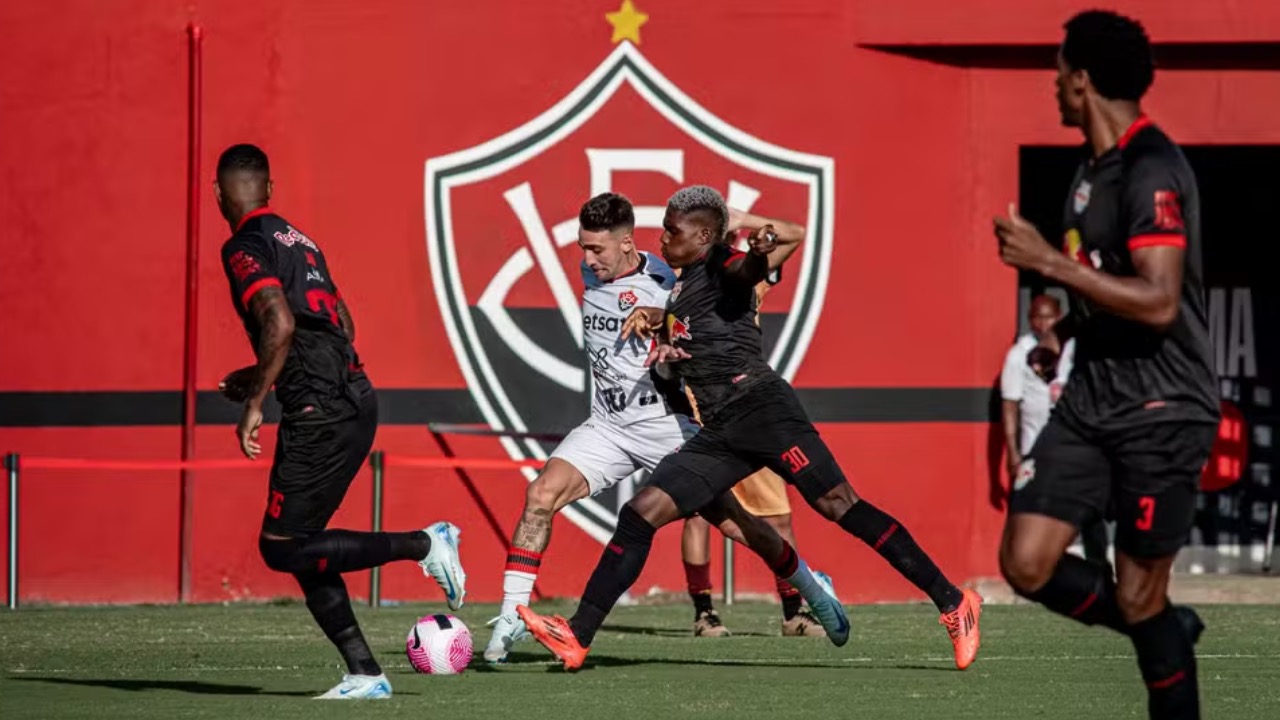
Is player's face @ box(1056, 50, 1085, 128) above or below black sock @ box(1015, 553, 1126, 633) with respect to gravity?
above

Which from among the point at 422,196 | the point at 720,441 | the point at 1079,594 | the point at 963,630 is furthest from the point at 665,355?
the point at 422,196

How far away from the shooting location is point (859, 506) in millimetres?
9578

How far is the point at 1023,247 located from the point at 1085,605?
4.17ft

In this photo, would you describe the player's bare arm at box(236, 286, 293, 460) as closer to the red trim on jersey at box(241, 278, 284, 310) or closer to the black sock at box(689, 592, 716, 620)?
the red trim on jersey at box(241, 278, 284, 310)

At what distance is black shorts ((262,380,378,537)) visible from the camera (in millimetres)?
8422

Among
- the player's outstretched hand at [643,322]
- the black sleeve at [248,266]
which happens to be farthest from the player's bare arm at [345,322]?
the player's outstretched hand at [643,322]

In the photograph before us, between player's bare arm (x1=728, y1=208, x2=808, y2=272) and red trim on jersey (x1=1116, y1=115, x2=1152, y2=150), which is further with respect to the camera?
player's bare arm (x1=728, y1=208, x2=808, y2=272)

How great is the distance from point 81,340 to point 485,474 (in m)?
2.87

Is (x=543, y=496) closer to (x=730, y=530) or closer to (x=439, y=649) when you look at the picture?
(x=730, y=530)

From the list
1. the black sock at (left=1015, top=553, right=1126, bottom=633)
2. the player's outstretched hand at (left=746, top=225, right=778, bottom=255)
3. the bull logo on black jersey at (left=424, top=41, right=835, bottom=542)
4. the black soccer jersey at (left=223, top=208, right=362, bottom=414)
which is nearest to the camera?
the black sock at (left=1015, top=553, right=1126, bottom=633)

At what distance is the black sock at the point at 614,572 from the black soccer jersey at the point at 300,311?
1.47m

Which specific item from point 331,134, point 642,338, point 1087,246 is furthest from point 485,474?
point 1087,246

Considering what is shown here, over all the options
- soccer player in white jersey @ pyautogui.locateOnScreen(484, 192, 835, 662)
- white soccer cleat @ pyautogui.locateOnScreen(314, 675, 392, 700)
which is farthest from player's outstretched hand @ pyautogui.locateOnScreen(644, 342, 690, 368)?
white soccer cleat @ pyautogui.locateOnScreen(314, 675, 392, 700)

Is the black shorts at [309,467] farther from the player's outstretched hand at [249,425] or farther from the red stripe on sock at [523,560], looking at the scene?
the red stripe on sock at [523,560]
